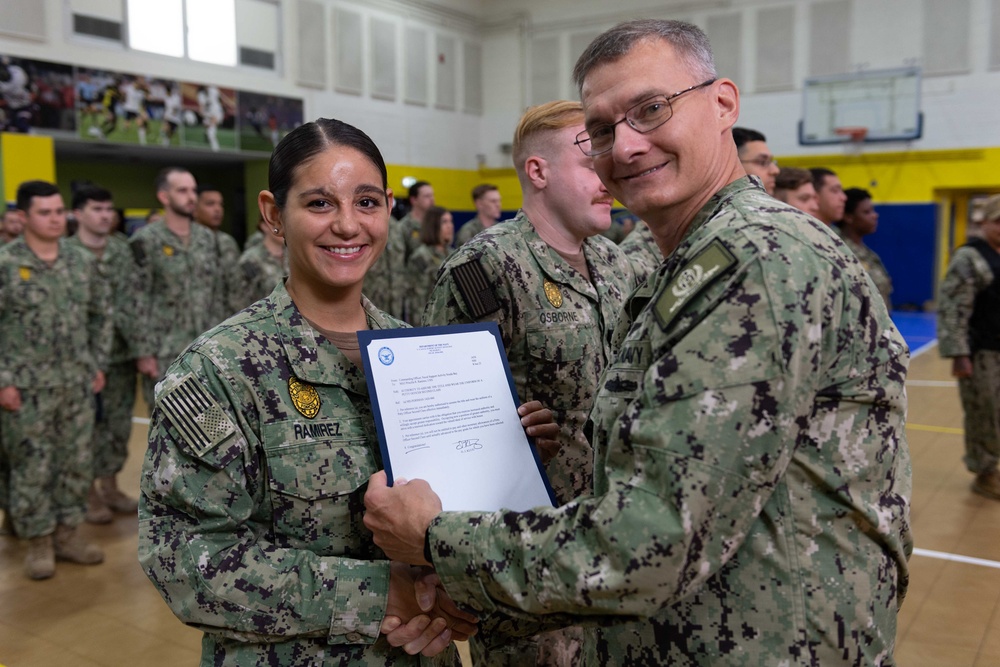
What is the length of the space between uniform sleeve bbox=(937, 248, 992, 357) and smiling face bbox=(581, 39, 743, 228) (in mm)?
4506

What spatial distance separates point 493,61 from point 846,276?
19.4 metres

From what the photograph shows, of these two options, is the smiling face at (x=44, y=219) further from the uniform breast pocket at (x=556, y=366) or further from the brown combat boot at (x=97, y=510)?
the uniform breast pocket at (x=556, y=366)

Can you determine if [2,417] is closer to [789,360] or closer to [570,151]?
[570,151]

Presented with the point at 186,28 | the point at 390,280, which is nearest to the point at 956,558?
the point at 390,280

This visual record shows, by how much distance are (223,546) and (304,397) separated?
31cm

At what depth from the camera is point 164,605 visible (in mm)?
3842

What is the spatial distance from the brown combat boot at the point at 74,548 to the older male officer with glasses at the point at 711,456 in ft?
12.0

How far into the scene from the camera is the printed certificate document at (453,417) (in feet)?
5.05

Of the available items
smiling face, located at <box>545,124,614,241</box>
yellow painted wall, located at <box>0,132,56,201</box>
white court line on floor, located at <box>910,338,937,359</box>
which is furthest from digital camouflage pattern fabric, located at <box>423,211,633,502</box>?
yellow painted wall, located at <box>0,132,56,201</box>

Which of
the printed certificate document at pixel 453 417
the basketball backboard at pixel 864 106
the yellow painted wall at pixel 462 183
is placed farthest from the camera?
the yellow painted wall at pixel 462 183

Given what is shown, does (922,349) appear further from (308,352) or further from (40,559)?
(308,352)

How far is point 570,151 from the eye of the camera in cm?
252

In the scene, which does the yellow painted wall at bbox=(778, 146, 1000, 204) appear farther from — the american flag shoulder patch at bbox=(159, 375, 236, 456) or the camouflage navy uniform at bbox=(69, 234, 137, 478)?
the american flag shoulder patch at bbox=(159, 375, 236, 456)

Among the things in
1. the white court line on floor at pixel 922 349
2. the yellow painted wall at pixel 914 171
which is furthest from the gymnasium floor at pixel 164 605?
the yellow painted wall at pixel 914 171
